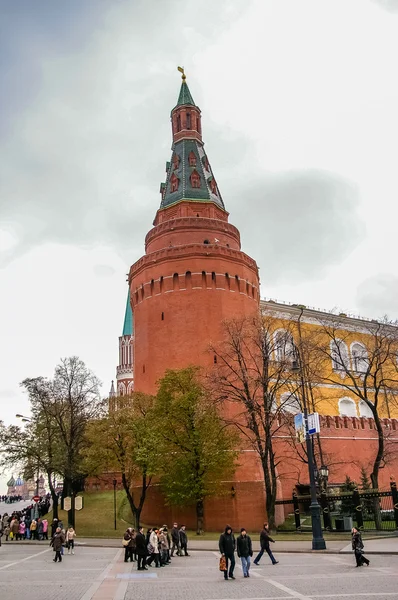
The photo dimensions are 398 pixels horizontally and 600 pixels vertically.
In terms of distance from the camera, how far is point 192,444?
3256cm

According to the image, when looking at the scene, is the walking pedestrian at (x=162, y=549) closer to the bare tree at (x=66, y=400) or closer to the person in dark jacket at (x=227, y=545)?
the person in dark jacket at (x=227, y=545)

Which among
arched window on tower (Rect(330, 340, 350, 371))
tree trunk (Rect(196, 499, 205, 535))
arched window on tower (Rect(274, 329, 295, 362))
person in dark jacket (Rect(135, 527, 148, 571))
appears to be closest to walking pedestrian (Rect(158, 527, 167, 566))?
person in dark jacket (Rect(135, 527, 148, 571))

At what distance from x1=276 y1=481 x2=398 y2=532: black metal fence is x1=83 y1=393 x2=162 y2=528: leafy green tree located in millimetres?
8029

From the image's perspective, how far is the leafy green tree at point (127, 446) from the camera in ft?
103

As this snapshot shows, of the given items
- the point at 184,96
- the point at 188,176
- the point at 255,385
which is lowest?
the point at 255,385

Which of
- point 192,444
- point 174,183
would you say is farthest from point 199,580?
point 174,183

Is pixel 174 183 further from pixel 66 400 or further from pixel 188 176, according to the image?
pixel 66 400

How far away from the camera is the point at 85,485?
2028 inches

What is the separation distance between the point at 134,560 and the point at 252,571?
5.66m

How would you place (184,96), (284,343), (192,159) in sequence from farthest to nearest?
(184,96) → (192,159) → (284,343)

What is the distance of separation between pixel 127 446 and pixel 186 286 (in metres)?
12.9

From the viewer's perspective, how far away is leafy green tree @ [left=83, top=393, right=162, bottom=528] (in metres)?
31.5

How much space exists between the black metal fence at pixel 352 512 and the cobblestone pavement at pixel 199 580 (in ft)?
22.8

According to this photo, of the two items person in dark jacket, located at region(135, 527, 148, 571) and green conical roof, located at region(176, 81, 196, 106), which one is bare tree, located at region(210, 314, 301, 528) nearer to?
person in dark jacket, located at region(135, 527, 148, 571)
